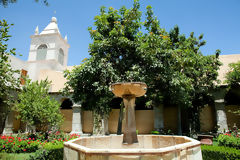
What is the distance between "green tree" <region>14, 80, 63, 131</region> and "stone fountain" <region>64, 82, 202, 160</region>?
5.17 meters

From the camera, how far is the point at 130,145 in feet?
15.5

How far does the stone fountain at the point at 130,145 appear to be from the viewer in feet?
9.14

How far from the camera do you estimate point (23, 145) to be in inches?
311

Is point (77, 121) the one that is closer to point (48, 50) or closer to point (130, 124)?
point (130, 124)

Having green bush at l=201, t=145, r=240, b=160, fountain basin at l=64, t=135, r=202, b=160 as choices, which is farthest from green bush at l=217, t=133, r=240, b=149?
fountain basin at l=64, t=135, r=202, b=160

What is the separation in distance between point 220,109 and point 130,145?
37.4ft

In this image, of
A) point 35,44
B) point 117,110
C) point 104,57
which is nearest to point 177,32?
point 104,57

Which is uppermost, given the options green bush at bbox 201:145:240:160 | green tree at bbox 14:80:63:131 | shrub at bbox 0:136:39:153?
green tree at bbox 14:80:63:131

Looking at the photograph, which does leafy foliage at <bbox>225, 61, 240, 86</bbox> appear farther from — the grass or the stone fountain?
the grass

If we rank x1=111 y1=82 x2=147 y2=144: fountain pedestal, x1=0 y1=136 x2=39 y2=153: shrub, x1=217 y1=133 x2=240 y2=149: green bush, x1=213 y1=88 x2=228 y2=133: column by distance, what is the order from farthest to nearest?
x1=213 y1=88 x2=228 y2=133: column → x1=0 y1=136 x2=39 y2=153: shrub → x1=217 y1=133 x2=240 y2=149: green bush → x1=111 y1=82 x2=147 y2=144: fountain pedestal

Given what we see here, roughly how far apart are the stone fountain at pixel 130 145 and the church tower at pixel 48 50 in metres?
18.8

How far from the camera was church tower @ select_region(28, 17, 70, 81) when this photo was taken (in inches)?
905

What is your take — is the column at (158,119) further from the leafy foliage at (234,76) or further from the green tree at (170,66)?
the leafy foliage at (234,76)

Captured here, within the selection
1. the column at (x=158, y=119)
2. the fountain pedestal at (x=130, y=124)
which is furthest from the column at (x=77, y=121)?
the fountain pedestal at (x=130, y=124)
